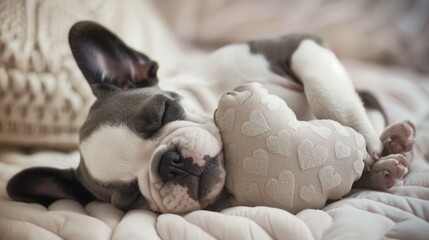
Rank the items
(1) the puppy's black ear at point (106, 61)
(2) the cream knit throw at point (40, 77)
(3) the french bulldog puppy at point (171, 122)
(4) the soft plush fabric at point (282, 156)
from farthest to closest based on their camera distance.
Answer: (2) the cream knit throw at point (40, 77) < (1) the puppy's black ear at point (106, 61) < (3) the french bulldog puppy at point (171, 122) < (4) the soft plush fabric at point (282, 156)

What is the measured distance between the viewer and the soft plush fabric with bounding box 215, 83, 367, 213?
4.09 feet

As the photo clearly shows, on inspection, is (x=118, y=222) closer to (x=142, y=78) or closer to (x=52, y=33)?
(x=142, y=78)

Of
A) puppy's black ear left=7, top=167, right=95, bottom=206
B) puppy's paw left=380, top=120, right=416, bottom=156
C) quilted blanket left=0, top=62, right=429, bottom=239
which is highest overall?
puppy's paw left=380, top=120, right=416, bottom=156

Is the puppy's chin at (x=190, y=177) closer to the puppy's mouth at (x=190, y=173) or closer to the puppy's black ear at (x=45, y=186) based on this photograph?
the puppy's mouth at (x=190, y=173)

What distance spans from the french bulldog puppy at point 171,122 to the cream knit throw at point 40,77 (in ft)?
1.33

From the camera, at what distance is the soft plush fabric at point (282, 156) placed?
1.25 meters

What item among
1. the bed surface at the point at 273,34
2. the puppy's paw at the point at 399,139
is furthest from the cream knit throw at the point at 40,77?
the puppy's paw at the point at 399,139

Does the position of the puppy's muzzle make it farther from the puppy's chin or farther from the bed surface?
the bed surface

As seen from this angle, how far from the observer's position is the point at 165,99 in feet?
4.94

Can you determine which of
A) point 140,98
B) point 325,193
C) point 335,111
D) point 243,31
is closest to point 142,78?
point 140,98

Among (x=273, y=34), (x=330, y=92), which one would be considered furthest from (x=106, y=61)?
(x=273, y=34)

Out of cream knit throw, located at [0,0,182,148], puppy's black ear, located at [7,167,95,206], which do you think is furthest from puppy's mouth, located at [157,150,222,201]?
cream knit throw, located at [0,0,182,148]

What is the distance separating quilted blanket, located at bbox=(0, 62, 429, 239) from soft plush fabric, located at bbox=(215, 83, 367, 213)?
0.15 ft

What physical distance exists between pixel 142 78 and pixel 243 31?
1.10 meters
